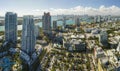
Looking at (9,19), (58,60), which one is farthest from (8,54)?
(9,19)

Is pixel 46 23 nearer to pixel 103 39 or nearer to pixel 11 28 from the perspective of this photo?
pixel 11 28

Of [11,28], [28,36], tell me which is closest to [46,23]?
[11,28]

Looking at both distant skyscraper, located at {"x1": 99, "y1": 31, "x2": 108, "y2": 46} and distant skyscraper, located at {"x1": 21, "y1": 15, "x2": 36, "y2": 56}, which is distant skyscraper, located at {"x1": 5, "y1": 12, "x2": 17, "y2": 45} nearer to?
distant skyscraper, located at {"x1": 21, "y1": 15, "x2": 36, "y2": 56}

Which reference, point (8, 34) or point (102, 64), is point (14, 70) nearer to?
point (102, 64)

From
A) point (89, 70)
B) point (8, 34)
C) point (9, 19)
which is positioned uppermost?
point (9, 19)

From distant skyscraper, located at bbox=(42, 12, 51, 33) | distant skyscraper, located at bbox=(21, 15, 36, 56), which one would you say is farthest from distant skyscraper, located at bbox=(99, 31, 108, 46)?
distant skyscraper, located at bbox=(42, 12, 51, 33)

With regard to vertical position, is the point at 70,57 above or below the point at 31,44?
below

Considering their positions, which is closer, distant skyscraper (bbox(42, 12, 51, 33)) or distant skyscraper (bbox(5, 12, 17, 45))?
distant skyscraper (bbox(5, 12, 17, 45))
